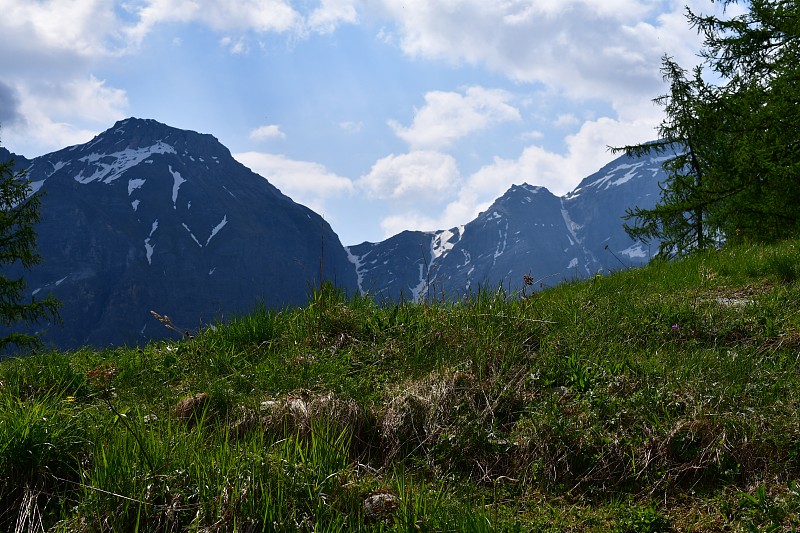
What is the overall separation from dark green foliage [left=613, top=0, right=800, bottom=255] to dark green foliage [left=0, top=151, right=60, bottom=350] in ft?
67.6

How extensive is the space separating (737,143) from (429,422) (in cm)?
1257

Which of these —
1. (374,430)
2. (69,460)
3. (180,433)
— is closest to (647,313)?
(374,430)

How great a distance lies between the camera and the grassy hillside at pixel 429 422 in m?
3.20

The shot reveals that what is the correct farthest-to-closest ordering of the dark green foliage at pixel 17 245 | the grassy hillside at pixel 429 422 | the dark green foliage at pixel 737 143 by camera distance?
1. the dark green foliage at pixel 17 245
2. the dark green foliage at pixel 737 143
3. the grassy hillside at pixel 429 422

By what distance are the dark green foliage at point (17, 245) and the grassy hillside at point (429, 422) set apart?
15.2 meters

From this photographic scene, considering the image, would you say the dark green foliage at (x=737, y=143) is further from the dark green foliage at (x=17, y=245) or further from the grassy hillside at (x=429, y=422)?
the dark green foliage at (x=17, y=245)

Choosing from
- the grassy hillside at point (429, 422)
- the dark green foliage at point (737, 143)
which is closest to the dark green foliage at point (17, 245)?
the grassy hillside at point (429, 422)

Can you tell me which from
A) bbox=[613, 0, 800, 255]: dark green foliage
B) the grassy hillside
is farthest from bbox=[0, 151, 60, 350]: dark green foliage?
bbox=[613, 0, 800, 255]: dark green foliage

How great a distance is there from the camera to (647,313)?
21.2ft

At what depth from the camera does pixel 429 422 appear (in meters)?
4.47

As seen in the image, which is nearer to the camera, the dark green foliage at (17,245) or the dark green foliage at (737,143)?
the dark green foliage at (737,143)

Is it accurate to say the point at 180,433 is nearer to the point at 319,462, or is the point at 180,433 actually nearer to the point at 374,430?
the point at 319,462

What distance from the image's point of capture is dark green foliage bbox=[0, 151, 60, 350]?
1917 cm

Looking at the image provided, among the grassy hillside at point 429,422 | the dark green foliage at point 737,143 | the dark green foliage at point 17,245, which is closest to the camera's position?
the grassy hillside at point 429,422
